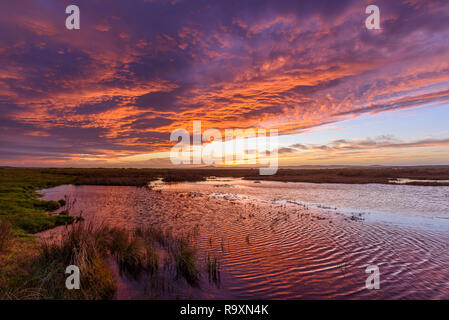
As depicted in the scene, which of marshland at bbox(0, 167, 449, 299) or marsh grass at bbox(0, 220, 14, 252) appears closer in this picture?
marshland at bbox(0, 167, 449, 299)

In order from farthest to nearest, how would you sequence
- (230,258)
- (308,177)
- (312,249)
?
(308,177)
(312,249)
(230,258)

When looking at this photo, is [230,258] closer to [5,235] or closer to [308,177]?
[5,235]

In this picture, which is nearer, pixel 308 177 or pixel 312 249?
pixel 312 249

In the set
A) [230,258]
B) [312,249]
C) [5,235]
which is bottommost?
[312,249]

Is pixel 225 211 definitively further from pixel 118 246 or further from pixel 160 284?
pixel 160 284

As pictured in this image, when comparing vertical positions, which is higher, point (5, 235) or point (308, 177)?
point (5, 235)

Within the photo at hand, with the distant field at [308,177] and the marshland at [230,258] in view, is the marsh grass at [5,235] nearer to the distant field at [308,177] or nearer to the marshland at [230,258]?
the marshland at [230,258]

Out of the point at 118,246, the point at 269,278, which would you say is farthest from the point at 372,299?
the point at 118,246

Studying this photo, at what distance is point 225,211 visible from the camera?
22266mm

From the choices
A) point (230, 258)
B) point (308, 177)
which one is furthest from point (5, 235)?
point (308, 177)

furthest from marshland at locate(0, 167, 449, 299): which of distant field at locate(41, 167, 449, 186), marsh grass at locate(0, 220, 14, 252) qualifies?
distant field at locate(41, 167, 449, 186)

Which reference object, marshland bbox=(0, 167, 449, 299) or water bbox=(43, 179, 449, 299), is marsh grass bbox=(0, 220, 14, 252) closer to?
marshland bbox=(0, 167, 449, 299)

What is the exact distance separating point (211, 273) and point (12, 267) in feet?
24.6

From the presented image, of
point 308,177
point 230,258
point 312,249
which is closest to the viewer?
point 230,258
